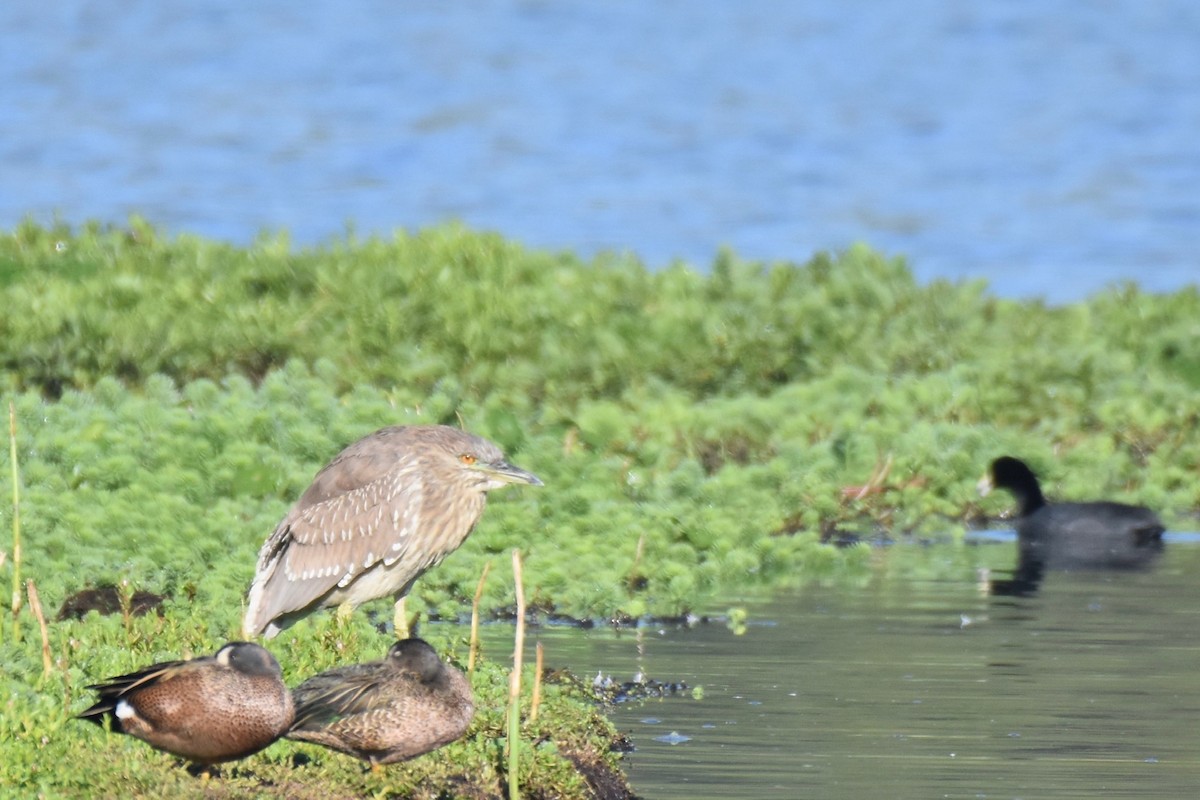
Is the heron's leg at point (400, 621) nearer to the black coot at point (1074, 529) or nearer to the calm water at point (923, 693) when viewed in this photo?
the calm water at point (923, 693)

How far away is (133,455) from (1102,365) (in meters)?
6.89

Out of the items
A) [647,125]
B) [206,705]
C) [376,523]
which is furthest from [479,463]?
[647,125]

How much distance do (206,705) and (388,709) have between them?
1.95 ft

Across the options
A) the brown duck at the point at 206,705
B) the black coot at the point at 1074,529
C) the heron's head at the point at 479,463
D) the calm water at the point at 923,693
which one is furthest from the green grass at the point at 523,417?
the heron's head at the point at 479,463

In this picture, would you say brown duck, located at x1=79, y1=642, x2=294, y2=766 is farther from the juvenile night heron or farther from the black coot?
the black coot

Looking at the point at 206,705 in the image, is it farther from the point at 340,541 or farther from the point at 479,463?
the point at 479,463

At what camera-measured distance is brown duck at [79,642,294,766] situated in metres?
6.99

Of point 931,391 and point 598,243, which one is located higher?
point 598,243

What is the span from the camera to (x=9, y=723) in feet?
24.0

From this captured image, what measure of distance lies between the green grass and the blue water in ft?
12.3

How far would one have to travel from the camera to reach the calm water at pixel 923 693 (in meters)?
8.25

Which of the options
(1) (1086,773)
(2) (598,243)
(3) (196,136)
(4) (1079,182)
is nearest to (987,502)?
(1) (1086,773)

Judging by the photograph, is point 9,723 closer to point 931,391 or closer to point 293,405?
point 293,405

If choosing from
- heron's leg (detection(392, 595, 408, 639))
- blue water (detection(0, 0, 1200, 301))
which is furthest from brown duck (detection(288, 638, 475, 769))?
blue water (detection(0, 0, 1200, 301))
